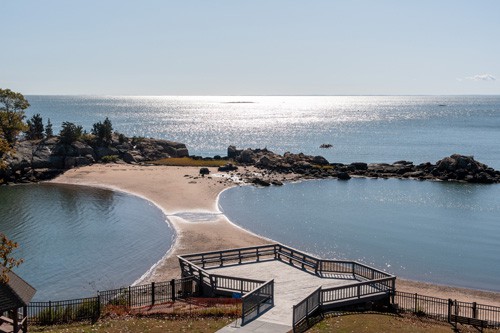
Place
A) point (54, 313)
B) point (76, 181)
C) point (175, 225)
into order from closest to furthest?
point (54, 313), point (175, 225), point (76, 181)

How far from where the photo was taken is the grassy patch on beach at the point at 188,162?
3767 inches

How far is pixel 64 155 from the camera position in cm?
8894

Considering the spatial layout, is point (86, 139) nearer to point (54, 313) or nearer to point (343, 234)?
A: point (343, 234)

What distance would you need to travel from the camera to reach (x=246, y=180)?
273 feet

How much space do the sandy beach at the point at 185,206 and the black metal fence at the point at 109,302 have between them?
6.95 meters

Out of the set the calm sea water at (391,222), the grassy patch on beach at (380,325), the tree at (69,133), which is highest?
the tree at (69,133)

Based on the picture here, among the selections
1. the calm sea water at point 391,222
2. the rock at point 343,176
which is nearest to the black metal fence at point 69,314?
the calm sea water at point 391,222

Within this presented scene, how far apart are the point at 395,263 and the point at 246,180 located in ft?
135

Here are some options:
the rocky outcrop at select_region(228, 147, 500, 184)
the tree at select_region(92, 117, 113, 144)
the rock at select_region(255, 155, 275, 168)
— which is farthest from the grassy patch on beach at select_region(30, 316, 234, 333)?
the tree at select_region(92, 117, 113, 144)

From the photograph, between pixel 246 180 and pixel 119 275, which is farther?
pixel 246 180

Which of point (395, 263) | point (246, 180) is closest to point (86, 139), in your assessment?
point (246, 180)

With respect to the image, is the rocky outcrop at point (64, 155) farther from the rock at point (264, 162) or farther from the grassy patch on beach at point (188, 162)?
the rock at point (264, 162)

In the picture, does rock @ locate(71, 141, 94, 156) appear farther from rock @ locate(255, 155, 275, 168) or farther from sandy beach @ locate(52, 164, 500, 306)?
rock @ locate(255, 155, 275, 168)

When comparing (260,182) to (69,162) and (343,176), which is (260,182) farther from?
(69,162)
